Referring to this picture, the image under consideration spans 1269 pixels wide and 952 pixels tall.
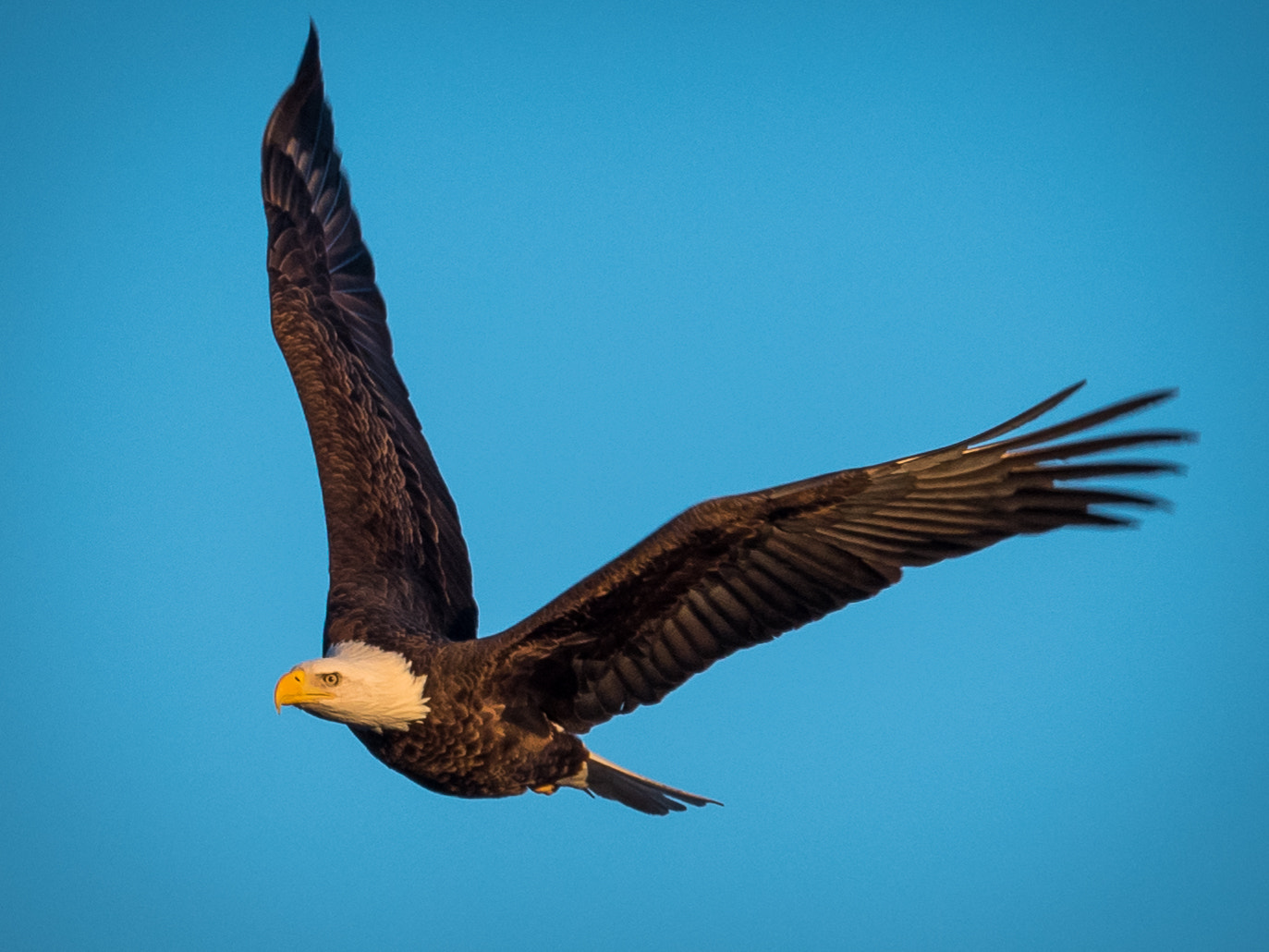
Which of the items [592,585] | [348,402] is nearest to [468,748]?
[592,585]

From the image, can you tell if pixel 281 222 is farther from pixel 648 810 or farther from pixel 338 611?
Result: pixel 648 810

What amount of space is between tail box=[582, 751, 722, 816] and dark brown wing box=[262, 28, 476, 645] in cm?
100

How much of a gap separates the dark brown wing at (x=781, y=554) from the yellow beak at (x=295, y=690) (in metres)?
0.75

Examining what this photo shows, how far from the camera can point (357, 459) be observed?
755 centimetres

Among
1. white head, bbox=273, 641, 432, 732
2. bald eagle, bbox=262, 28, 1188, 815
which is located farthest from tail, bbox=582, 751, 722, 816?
white head, bbox=273, 641, 432, 732

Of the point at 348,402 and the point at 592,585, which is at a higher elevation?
the point at 348,402

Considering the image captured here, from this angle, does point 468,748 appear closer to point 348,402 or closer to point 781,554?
point 781,554

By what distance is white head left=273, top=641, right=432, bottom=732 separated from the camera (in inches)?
229


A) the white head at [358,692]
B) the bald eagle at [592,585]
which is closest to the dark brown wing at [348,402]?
the bald eagle at [592,585]

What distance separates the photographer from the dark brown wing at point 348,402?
714cm

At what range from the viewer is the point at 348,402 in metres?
7.77

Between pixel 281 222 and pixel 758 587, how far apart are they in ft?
14.7

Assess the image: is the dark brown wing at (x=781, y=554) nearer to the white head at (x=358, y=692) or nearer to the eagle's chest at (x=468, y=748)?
the eagle's chest at (x=468, y=748)

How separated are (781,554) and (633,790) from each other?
1.57 metres
